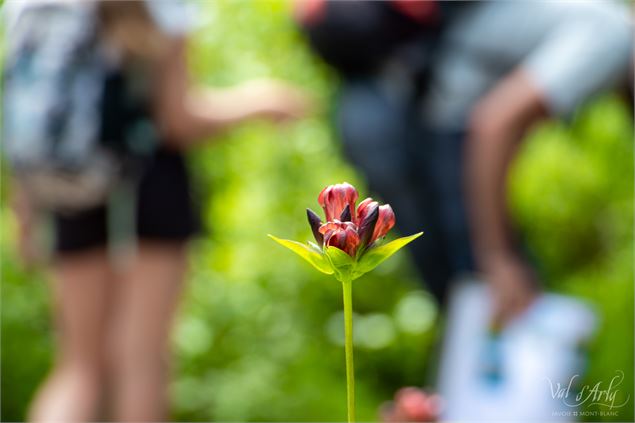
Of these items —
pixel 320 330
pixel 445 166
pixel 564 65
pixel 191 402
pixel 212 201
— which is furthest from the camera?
pixel 212 201

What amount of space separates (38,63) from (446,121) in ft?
3.41

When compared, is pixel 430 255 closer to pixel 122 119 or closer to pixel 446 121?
pixel 446 121

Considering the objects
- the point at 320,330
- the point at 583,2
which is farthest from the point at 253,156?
the point at 583,2

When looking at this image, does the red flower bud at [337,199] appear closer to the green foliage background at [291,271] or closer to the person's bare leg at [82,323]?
A: the person's bare leg at [82,323]

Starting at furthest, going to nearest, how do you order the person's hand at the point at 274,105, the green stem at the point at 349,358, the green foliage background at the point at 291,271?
the green foliage background at the point at 291,271
the person's hand at the point at 274,105
the green stem at the point at 349,358

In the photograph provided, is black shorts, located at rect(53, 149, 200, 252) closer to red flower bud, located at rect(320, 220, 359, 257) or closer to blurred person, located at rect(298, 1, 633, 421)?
blurred person, located at rect(298, 1, 633, 421)

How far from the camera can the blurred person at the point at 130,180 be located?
87.9 inches

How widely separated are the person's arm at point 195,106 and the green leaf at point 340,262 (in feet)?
5.50

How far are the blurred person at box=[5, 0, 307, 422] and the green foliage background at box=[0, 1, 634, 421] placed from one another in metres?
0.49

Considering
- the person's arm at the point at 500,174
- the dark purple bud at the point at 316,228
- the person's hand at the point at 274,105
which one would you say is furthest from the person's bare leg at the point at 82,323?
the dark purple bud at the point at 316,228

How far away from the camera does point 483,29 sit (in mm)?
2406

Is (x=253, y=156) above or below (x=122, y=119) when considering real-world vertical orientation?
above

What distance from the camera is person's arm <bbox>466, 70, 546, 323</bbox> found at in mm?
2246

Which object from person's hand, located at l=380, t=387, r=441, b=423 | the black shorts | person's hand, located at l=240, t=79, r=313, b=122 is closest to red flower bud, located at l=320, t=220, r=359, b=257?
person's hand, located at l=380, t=387, r=441, b=423
